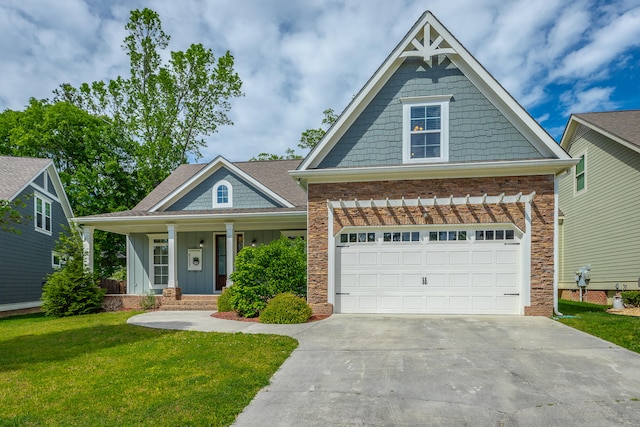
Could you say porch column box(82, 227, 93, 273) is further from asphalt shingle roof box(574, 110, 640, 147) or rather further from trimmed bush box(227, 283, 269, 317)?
asphalt shingle roof box(574, 110, 640, 147)

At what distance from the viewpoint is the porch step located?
44.0 ft

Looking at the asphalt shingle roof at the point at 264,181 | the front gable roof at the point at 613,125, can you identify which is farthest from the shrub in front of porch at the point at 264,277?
the front gable roof at the point at 613,125

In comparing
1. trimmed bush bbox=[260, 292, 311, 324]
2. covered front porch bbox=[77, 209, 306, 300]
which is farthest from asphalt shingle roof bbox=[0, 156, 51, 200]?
trimmed bush bbox=[260, 292, 311, 324]

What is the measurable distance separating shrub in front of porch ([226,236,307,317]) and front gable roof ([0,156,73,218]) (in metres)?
11.5

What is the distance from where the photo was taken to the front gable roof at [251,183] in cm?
1473

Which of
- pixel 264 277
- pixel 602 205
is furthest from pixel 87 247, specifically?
pixel 602 205

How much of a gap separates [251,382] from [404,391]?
81.4 inches

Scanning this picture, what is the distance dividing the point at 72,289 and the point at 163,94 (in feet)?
63.2

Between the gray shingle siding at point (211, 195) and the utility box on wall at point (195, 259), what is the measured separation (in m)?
2.15

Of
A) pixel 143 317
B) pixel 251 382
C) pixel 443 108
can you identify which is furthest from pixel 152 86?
pixel 251 382

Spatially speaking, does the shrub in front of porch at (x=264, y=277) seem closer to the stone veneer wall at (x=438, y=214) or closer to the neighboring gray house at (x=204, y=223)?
the stone veneer wall at (x=438, y=214)

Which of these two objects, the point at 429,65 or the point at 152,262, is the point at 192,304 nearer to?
the point at 152,262

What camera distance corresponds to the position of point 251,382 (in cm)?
530

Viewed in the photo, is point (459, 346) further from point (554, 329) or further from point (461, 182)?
point (461, 182)
